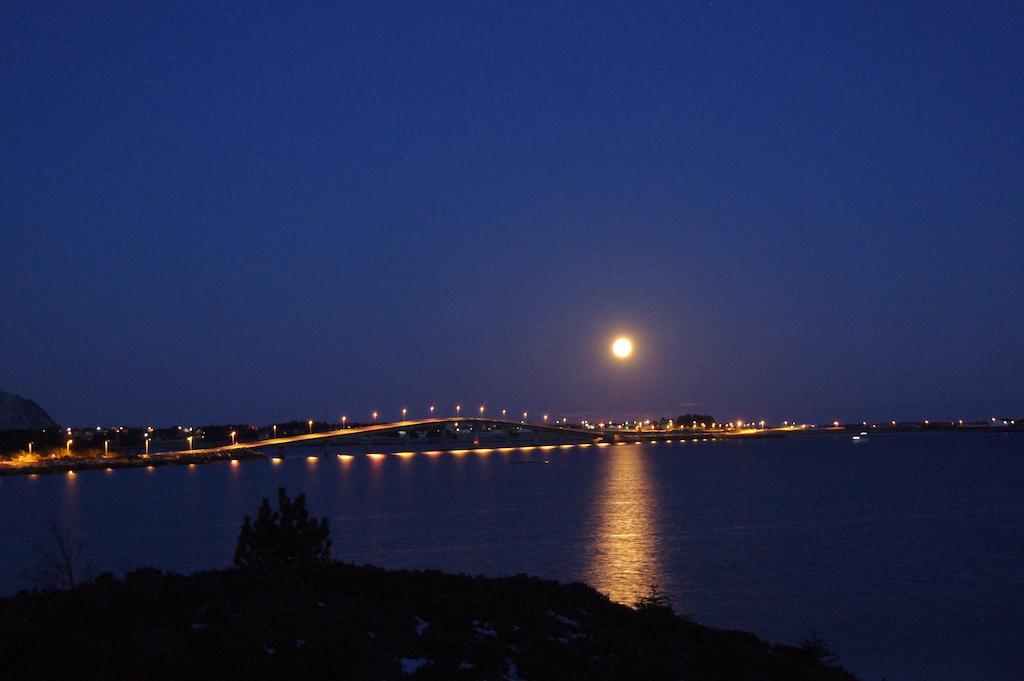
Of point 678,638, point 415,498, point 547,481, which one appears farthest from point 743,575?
point 547,481

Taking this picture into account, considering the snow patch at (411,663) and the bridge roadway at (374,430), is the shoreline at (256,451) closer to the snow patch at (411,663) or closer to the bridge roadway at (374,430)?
the bridge roadway at (374,430)

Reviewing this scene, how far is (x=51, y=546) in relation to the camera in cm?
3534

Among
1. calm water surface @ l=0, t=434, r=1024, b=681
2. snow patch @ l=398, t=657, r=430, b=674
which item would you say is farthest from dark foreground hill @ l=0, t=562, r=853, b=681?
calm water surface @ l=0, t=434, r=1024, b=681

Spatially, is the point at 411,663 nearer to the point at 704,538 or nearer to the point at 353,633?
the point at 353,633

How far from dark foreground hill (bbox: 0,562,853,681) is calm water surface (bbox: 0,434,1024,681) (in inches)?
269

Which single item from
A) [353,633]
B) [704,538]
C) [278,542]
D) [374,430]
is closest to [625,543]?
[704,538]

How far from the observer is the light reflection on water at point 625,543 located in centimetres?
2667

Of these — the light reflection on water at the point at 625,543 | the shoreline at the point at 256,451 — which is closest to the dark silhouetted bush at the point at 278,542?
the light reflection on water at the point at 625,543

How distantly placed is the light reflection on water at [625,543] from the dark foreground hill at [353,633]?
11.3 m

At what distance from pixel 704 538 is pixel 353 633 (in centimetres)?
2962

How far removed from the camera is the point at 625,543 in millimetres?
36375

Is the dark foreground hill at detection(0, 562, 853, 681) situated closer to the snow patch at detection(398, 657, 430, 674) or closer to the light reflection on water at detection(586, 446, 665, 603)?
the snow patch at detection(398, 657, 430, 674)

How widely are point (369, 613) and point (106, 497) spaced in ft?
197

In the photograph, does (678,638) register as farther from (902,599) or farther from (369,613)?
(902,599)
